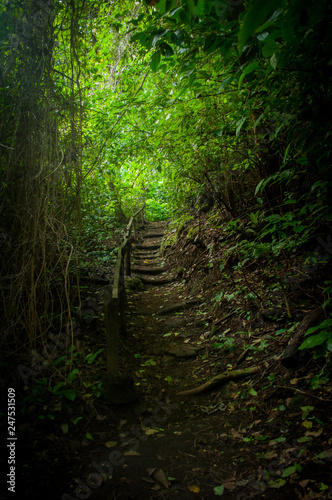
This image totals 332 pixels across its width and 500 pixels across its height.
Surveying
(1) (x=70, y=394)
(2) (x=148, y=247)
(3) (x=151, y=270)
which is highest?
(2) (x=148, y=247)

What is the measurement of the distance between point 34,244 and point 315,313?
8.85 feet

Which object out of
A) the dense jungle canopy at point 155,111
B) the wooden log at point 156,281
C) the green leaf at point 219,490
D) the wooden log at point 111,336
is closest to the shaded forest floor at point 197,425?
the green leaf at point 219,490

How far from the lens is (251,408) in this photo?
2531 millimetres

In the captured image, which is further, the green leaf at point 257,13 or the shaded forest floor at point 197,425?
the shaded forest floor at point 197,425

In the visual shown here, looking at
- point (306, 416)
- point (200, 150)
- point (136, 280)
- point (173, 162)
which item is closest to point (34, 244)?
point (306, 416)

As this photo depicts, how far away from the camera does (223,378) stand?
3.03m

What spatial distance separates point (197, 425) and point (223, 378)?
585mm

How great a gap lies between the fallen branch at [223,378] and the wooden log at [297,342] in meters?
0.40

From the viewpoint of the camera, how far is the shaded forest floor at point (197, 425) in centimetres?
190

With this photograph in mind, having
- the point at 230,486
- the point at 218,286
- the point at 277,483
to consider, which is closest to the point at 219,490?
the point at 230,486

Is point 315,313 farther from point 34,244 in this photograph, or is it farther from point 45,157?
point 45,157

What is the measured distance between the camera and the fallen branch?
2.95 metres

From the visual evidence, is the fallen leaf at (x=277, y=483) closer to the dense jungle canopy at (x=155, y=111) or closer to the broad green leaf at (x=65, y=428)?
the dense jungle canopy at (x=155, y=111)

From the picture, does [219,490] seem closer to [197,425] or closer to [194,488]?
[194,488]
